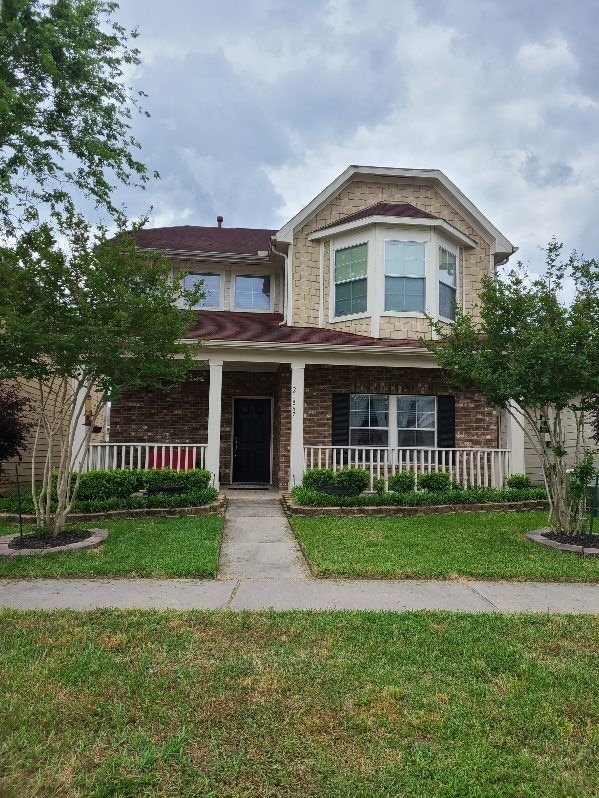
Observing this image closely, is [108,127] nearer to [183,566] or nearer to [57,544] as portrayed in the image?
[57,544]

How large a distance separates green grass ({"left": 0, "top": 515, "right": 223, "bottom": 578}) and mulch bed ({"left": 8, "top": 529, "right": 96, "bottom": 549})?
1.09 feet

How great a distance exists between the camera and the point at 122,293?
739cm

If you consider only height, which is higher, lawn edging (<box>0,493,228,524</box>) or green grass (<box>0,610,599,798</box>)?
lawn edging (<box>0,493,228,524</box>)

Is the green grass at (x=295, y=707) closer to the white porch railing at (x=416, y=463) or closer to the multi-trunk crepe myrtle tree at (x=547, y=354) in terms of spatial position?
the multi-trunk crepe myrtle tree at (x=547, y=354)

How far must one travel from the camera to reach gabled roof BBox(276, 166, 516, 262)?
13820 millimetres

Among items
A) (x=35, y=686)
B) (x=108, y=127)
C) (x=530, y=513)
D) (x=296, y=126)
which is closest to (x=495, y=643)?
(x=35, y=686)

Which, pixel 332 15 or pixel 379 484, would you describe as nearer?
pixel 379 484

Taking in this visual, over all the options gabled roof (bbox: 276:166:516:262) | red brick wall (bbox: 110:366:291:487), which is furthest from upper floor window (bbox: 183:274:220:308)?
gabled roof (bbox: 276:166:516:262)

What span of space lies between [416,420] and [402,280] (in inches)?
128

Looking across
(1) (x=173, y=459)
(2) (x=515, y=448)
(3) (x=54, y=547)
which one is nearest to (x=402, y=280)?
(2) (x=515, y=448)

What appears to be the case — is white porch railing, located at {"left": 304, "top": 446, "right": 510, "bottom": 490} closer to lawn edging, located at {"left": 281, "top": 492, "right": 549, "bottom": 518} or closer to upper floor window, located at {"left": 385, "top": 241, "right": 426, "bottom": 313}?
lawn edging, located at {"left": 281, "top": 492, "right": 549, "bottom": 518}

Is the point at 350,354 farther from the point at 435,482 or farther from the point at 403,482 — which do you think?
the point at 435,482

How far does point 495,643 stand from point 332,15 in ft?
42.1

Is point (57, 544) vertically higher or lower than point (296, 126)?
lower
